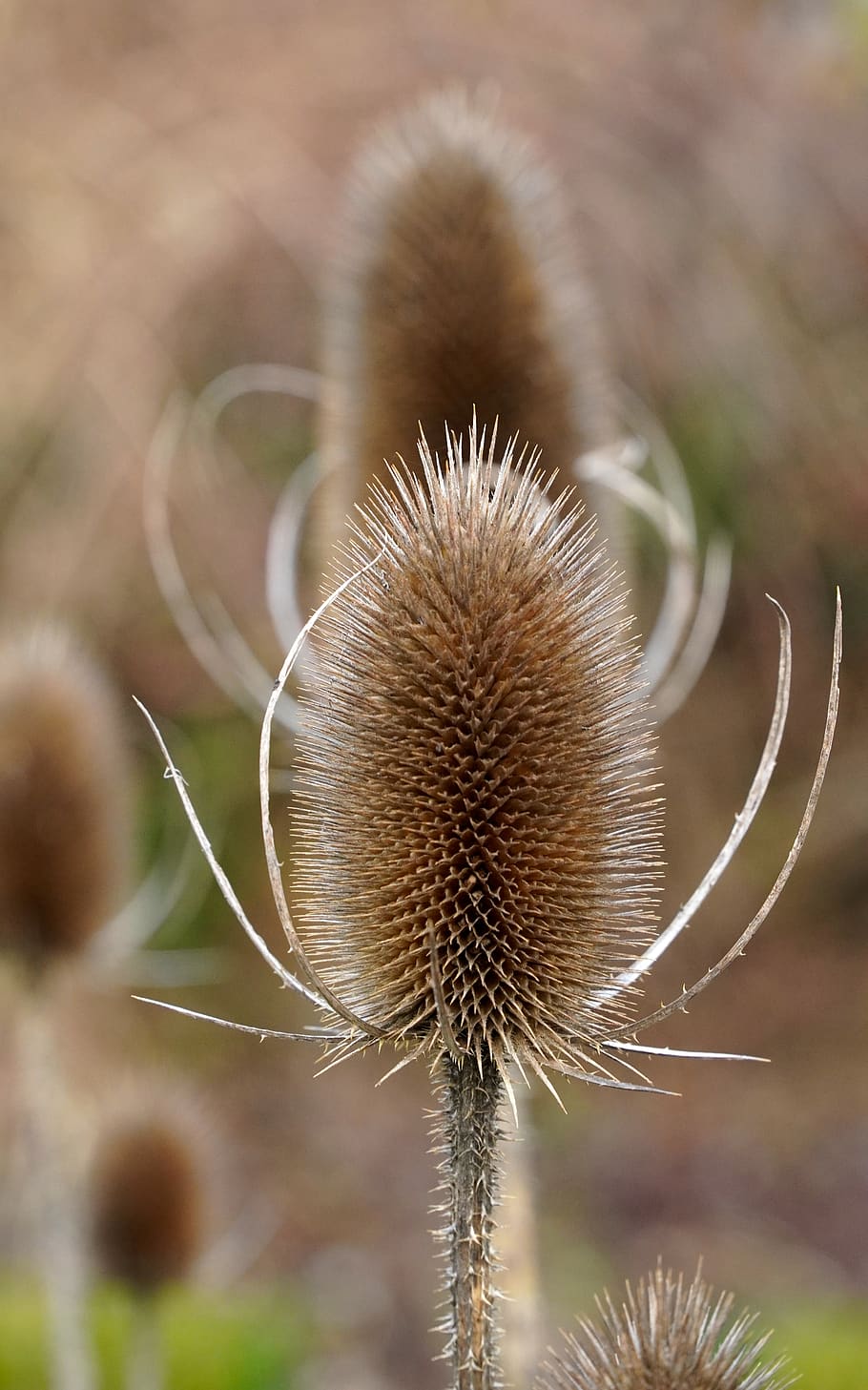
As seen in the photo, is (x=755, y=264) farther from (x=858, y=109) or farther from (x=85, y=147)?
(x=85, y=147)

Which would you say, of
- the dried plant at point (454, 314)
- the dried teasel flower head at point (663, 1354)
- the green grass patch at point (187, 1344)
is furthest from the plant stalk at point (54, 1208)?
the dried teasel flower head at point (663, 1354)

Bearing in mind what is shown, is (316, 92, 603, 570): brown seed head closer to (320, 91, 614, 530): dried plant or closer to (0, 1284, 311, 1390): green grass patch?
(320, 91, 614, 530): dried plant

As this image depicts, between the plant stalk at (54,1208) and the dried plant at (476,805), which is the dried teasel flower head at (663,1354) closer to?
the dried plant at (476,805)

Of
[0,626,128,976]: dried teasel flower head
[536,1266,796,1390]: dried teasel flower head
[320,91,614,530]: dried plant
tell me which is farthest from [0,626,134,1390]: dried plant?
[536,1266,796,1390]: dried teasel flower head

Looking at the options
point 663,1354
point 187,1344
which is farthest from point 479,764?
point 187,1344

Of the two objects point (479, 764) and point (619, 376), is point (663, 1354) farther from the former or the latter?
point (619, 376)

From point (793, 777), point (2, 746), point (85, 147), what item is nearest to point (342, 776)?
point (2, 746)
